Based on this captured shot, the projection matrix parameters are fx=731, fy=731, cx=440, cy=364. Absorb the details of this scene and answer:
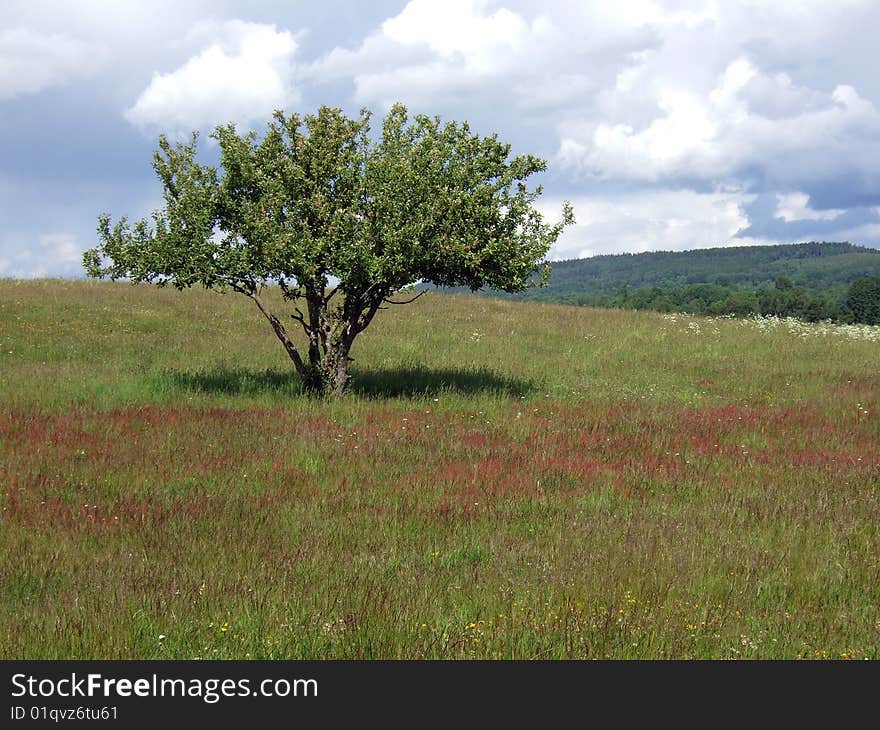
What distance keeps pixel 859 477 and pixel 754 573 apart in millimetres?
5693

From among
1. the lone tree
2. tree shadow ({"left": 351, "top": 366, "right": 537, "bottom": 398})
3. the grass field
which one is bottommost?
the grass field

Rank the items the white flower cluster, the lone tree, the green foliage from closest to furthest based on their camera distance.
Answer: the lone tree, the white flower cluster, the green foliage

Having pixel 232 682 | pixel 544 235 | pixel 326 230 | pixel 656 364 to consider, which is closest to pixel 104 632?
pixel 232 682

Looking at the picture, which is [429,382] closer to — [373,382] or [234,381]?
[373,382]

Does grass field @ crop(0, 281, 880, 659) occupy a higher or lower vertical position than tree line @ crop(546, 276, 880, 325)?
lower

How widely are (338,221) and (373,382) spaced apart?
201 inches

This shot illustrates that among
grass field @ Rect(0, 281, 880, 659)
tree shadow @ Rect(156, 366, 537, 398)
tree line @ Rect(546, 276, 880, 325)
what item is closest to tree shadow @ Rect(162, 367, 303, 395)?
tree shadow @ Rect(156, 366, 537, 398)

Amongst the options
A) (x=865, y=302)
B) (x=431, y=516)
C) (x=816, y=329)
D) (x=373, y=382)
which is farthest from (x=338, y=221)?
(x=865, y=302)

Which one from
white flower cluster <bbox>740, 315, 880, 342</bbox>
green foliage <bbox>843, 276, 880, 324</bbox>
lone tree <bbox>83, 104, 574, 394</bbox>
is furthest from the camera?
green foliage <bbox>843, 276, 880, 324</bbox>

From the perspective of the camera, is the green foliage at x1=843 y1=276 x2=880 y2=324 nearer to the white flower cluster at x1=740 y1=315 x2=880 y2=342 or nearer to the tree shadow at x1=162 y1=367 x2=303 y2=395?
the white flower cluster at x1=740 y1=315 x2=880 y2=342

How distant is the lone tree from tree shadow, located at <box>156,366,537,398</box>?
1.27 m

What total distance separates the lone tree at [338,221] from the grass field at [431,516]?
2923 millimetres

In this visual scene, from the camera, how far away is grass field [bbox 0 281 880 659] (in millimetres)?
5828

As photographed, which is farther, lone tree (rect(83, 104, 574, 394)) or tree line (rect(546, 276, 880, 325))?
tree line (rect(546, 276, 880, 325))
